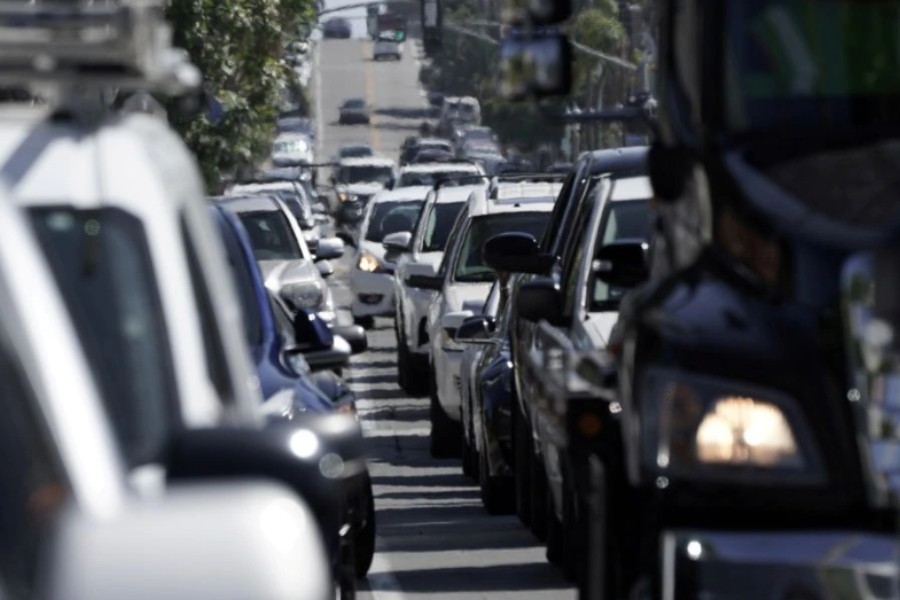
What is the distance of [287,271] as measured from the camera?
883 inches

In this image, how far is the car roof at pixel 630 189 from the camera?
12.0m

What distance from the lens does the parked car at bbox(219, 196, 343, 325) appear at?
22062mm

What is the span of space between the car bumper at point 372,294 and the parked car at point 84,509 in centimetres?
2744

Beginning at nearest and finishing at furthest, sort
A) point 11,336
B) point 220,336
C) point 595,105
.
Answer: point 11,336
point 220,336
point 595,105

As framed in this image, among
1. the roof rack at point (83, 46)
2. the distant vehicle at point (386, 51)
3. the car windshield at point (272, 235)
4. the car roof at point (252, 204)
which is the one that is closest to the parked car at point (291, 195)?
the car roof at point (252, 204)

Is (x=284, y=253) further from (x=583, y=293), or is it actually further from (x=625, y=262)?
(x=625, y=262)

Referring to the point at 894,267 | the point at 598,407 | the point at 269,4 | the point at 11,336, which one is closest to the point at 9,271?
the point at 11,336

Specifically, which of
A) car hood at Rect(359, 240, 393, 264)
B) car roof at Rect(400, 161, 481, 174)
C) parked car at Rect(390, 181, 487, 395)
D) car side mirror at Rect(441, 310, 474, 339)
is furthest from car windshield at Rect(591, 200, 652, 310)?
car roof at Rect(400, 161, 481, 174)

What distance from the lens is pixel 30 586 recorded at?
10.4 feet

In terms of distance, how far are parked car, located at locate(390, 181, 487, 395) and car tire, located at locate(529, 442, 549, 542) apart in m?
9.29

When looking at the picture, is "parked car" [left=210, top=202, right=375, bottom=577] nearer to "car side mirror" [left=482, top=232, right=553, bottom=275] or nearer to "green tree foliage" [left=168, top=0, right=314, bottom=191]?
"car side mirror" [left=482, top=232, right=553, bottom=275]

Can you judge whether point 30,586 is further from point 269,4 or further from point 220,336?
point 269,4

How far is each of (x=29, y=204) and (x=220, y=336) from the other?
0.83m

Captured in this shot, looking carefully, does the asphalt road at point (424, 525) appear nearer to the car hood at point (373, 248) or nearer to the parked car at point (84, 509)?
the car hood at point (373, 248)
